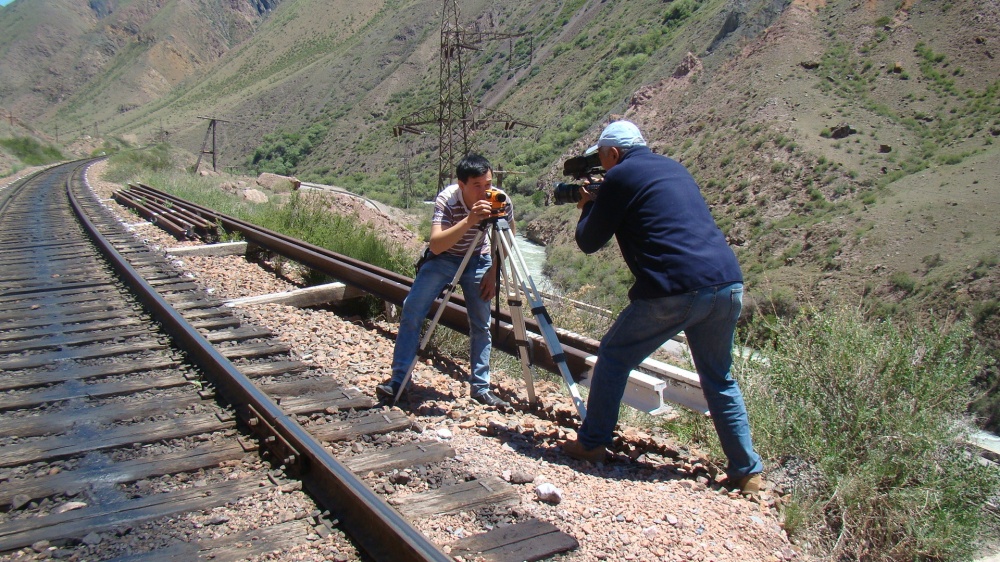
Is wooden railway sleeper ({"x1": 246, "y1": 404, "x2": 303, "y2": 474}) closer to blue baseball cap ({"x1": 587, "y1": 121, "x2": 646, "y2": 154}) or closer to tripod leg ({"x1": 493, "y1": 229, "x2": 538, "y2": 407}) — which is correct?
tripod leg ({"x1": 493, "y1": 229, "x2": 538, "y2": 407})

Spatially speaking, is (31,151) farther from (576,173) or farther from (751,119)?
(576,173)

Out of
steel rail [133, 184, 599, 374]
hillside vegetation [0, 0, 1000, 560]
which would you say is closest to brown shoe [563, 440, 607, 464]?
steel rail [133, 184, 599, 374]

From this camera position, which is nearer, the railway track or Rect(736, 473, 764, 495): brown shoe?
the railway track

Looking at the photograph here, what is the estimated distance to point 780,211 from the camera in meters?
36.9

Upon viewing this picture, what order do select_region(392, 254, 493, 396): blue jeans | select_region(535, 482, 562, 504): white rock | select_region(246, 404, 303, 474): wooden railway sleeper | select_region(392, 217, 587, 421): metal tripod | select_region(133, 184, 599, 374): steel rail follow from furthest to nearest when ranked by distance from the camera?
select_region(133, 184, 599, 374): steel rail → select_region(392, 254, 493, 396): blue jeans → select_region(392, 217, 587, 421): metal tripod → select_region(246, 404, 303, 474): wooden railway sleeper → select_region(535, 482, 562, 504): white rock

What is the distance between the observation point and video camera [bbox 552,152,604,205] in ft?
15.1

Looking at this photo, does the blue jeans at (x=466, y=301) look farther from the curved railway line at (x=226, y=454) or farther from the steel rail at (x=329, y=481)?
the steel rail at (x=329, y=481)

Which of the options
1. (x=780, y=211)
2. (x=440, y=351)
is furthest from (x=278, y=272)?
(x=780, y=211)

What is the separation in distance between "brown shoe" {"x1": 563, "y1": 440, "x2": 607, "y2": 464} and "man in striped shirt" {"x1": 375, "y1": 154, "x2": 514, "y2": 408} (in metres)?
0.98

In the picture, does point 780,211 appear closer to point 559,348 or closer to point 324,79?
→ point 559,348

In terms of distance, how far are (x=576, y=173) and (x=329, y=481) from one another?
7.45 ft

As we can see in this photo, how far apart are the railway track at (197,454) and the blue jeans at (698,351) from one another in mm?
831

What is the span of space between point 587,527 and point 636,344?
1041mm

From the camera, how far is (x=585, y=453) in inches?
181
